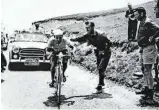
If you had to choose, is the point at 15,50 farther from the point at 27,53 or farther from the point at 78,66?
the point at 78,66

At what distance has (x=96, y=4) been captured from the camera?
7.76 meters

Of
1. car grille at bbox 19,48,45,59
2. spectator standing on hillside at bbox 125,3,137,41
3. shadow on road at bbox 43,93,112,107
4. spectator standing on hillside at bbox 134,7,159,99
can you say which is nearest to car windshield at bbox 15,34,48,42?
car grille at bbox 19,48,45,59

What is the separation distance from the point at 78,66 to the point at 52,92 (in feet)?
10.6

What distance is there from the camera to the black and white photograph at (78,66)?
20.7 ft

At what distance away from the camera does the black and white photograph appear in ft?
20.7

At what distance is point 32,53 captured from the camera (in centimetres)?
947

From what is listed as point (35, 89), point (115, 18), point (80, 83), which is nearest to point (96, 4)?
point (80, 83)

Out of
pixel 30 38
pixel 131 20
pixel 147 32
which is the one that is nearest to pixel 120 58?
pixel 131 20

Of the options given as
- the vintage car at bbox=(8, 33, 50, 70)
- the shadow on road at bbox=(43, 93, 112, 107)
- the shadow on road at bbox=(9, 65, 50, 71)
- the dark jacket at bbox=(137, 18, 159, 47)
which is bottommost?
the shadow on road at bbox=(43, 93, 112, 107)

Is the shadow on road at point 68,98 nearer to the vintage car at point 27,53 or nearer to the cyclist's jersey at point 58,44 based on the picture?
the cyclist's jersey at point 58,44

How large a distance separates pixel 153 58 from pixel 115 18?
9.48 meters

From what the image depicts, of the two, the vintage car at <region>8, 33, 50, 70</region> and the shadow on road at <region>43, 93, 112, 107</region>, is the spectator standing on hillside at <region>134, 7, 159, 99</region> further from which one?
the vintage car at <region>8, 33, 50, 70</region>

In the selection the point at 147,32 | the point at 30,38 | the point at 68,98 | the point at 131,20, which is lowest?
the point at 68,98

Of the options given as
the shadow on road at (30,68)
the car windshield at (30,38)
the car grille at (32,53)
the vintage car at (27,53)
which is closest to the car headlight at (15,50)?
the vintage car at (27,53)
